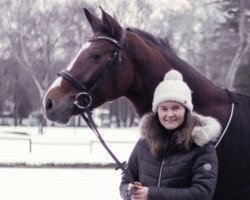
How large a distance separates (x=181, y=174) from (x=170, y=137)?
0.66ft

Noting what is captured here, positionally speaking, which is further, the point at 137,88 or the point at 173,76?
the point at 137,88

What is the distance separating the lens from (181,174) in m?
2.29

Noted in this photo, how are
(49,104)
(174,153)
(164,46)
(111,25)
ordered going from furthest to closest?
(164,46) < (111,25) < (49,104) < (174,153)

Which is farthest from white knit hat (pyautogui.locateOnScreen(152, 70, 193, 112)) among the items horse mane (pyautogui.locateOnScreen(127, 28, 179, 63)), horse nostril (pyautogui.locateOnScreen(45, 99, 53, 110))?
horse nostril (pyautogui.locateOnScreen(45, 99, 53, 110))

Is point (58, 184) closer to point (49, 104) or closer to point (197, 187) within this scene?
point (49, 104)

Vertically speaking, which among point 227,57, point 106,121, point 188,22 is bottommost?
point 106,121

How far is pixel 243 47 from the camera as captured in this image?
22516 millimetres

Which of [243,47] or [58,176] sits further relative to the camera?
[243,47]

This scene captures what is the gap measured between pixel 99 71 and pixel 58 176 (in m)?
8.78

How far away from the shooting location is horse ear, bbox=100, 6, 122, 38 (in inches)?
111

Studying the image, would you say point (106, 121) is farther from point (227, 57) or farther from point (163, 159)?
point (163, 159)

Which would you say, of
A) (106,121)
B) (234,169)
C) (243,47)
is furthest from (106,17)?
(106,121)

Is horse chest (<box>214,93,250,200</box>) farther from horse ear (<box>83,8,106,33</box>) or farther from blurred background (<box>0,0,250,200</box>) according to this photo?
blurred background (<box>0,0,250,200</box>)

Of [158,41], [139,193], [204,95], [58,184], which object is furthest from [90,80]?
[58,184]
